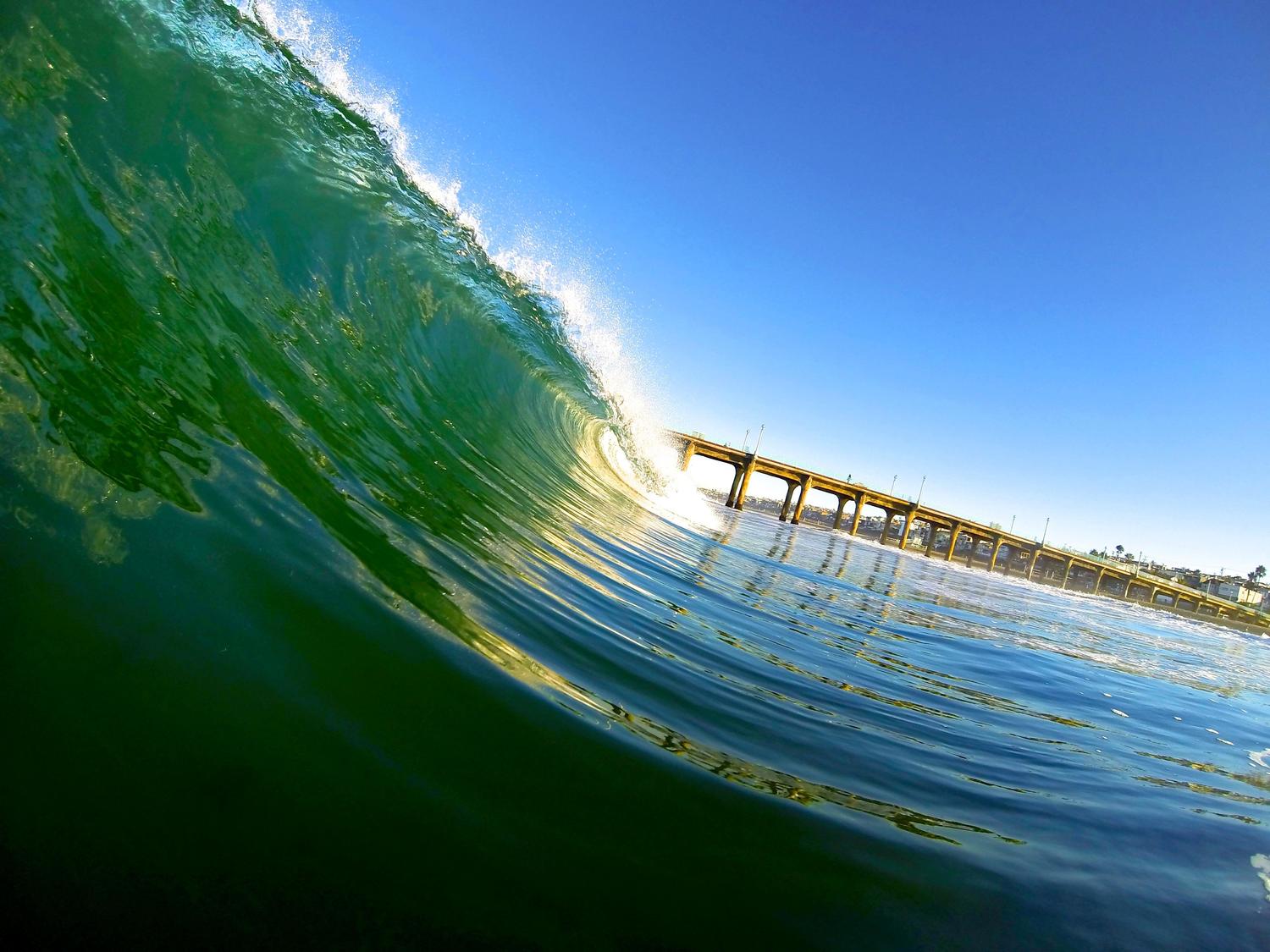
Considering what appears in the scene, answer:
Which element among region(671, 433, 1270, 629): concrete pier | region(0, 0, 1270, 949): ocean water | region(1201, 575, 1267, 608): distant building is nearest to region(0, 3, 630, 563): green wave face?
region(0, 0, 1270, 949): ocean water

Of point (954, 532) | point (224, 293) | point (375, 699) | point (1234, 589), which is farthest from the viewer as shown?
point (1234, 589)

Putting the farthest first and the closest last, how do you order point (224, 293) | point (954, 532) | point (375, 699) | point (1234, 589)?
point (1234, 589) < point (954, 532) < point (224, 293) < point (375, 699)

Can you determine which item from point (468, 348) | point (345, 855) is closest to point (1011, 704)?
point (345, 855)

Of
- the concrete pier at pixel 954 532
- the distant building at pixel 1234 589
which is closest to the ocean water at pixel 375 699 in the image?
the concrete pier at pixel 954 532

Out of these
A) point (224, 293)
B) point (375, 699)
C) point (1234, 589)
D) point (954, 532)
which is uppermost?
point (1234, 589)

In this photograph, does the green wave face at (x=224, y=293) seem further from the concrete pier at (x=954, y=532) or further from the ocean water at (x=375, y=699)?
the concrete pier at (x=954, y=532)

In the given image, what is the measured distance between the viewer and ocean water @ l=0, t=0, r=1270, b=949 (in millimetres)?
1040

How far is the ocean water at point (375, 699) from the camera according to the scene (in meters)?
1.04

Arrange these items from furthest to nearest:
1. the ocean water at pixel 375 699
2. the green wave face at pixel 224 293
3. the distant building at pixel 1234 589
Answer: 1. the distant building at pixel 1234 589
2. the green wave face at pixel 224 293
3. the ocean water at pixel 375 699

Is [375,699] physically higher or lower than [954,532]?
lower

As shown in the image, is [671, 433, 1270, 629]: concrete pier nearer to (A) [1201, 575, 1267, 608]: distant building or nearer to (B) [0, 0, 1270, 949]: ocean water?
(A) [1201, 575, 1267, 608]: distant building

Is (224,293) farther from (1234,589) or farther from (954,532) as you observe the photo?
(1234,589)

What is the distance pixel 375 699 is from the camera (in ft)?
4.85

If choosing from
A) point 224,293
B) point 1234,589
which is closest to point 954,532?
point 1234,589
